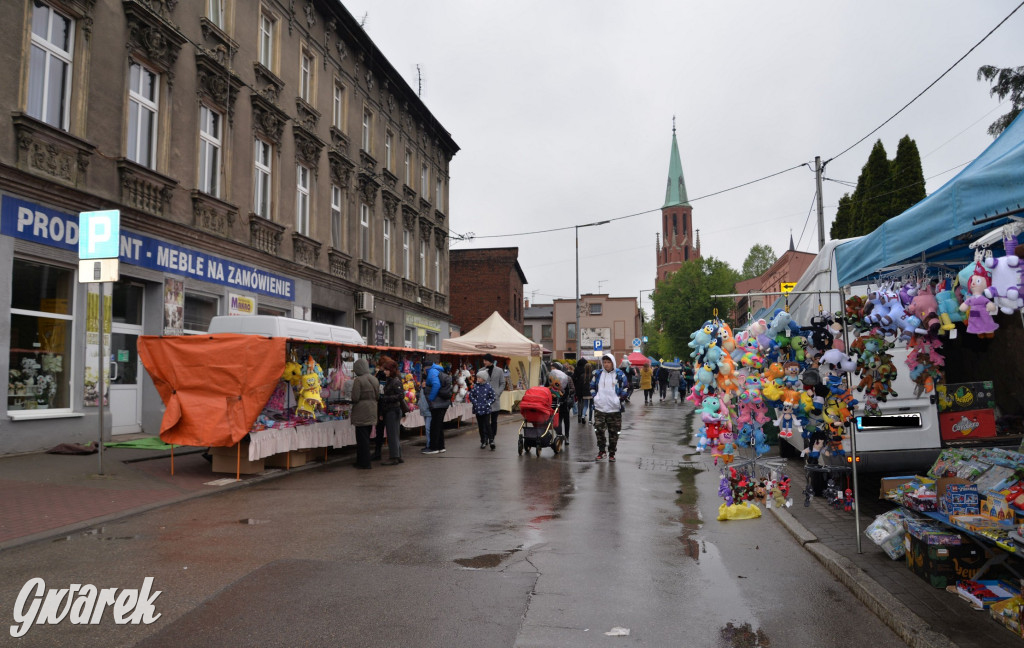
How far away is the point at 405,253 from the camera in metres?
29.8

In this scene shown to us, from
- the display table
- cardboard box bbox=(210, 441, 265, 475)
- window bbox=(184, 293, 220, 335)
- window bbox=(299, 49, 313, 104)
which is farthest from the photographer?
the display table

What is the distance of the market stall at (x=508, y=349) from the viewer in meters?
25.2

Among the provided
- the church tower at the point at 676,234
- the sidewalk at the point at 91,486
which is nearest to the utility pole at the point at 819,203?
the sidewalk at the point at 91,486

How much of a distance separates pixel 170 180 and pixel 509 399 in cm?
1492

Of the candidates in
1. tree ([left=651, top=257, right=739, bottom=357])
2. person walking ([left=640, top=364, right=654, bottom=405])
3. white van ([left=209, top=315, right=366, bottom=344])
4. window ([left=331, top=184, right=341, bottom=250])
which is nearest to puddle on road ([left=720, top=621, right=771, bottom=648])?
white van ([left=209, top=315, right=366, bottom=344])

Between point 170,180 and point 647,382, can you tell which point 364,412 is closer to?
point 170,180

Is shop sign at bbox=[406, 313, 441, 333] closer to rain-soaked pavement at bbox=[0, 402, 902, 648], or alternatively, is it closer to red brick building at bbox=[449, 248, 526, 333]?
red brick building at bbox=[449, 248, 526, 333]

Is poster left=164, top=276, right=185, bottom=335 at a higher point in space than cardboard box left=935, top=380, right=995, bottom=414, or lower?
higher

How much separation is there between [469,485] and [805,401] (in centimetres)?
535

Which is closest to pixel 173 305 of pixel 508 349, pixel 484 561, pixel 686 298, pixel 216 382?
pixel 216 382

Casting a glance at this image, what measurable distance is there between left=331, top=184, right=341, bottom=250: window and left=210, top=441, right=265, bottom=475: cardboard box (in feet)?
41.8

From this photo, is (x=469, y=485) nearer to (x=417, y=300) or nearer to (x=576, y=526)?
(x=576, y=526)

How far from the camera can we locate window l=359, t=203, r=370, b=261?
25.1 m

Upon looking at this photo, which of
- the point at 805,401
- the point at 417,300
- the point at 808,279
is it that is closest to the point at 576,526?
the point at 805,401
